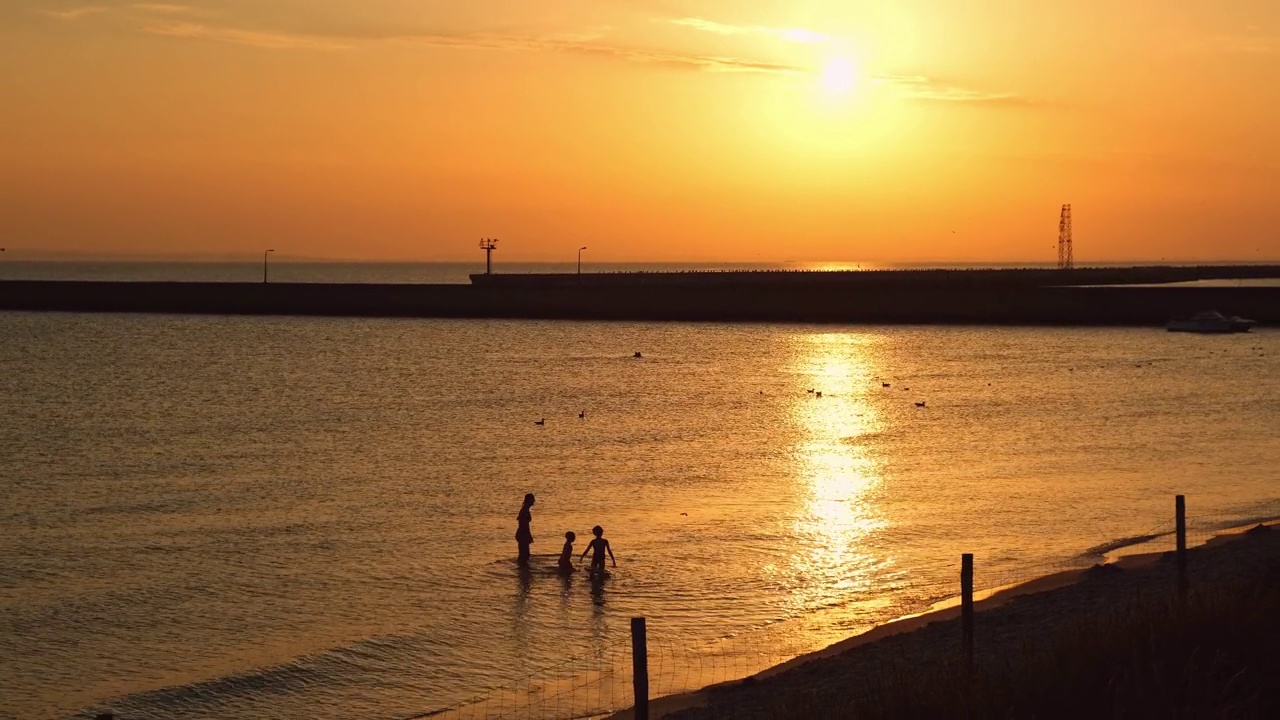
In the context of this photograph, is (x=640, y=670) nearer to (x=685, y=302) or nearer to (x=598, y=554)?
(x=598, y=554)

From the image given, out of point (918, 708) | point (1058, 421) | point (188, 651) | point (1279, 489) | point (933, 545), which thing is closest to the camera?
point (918, 708)

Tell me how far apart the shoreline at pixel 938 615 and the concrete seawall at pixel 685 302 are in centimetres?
9304

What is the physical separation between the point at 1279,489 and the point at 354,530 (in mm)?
22362

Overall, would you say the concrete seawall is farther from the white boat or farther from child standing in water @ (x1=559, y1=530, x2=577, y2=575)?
child standing in water @ (x1=559, y1=530, x2=577, y2=575)

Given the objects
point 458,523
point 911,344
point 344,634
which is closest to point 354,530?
point 458,523

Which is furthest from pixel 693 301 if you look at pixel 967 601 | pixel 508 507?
pixel 967 601

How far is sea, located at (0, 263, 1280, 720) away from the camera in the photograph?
781 inches

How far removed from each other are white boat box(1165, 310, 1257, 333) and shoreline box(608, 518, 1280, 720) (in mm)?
83761

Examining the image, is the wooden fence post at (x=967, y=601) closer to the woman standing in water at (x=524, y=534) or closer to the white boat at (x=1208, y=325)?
the woman standing in water at (x=524, y=534)

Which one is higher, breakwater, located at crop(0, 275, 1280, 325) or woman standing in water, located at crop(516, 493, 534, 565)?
breakwater, located at crop(0, 275, 1280, 325)

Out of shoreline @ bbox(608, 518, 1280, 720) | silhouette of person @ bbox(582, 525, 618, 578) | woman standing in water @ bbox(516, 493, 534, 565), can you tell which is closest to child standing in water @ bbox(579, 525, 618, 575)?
silhouette of person @ bbox(582, 525, 618, 578)

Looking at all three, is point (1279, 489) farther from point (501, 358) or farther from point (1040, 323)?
point (1040, 323)

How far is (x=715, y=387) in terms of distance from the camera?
68.1m

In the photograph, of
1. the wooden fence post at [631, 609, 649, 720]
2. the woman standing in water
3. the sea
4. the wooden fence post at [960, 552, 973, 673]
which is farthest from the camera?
the woman standing in water
